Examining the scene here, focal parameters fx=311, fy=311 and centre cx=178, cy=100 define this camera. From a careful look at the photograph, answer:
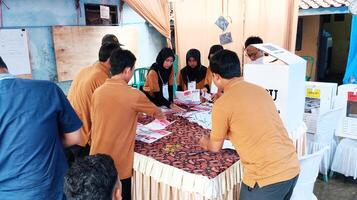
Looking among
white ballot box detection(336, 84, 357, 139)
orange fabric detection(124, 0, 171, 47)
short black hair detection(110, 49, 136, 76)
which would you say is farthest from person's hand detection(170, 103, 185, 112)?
orange fabric detection(124, 0, 171, 47)

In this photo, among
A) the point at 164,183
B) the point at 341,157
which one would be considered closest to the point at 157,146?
the point at 164,183

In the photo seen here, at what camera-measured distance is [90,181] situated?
0.86m

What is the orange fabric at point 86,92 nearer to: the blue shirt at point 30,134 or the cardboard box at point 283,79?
the blue shirt at point 30,134

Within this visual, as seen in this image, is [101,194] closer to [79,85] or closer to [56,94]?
[56,94]

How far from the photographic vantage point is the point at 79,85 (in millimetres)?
2191

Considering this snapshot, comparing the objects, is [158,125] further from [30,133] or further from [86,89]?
[30,133]

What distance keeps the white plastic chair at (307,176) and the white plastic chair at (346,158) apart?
1192mm

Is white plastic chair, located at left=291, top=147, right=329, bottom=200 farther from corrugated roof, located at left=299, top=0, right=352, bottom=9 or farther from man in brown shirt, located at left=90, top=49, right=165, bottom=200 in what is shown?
corrugated roof, located at left=299, top=0, right=352, bottom=9

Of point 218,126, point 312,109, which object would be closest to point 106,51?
point 218,126

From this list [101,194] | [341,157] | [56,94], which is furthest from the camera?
[341,157]

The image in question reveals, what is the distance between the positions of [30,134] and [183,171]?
2.47ft

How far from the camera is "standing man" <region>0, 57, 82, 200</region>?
4.13 feet

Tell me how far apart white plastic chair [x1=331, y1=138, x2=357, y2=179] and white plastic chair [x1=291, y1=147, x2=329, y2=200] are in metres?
1.19

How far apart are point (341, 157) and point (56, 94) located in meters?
2.59
